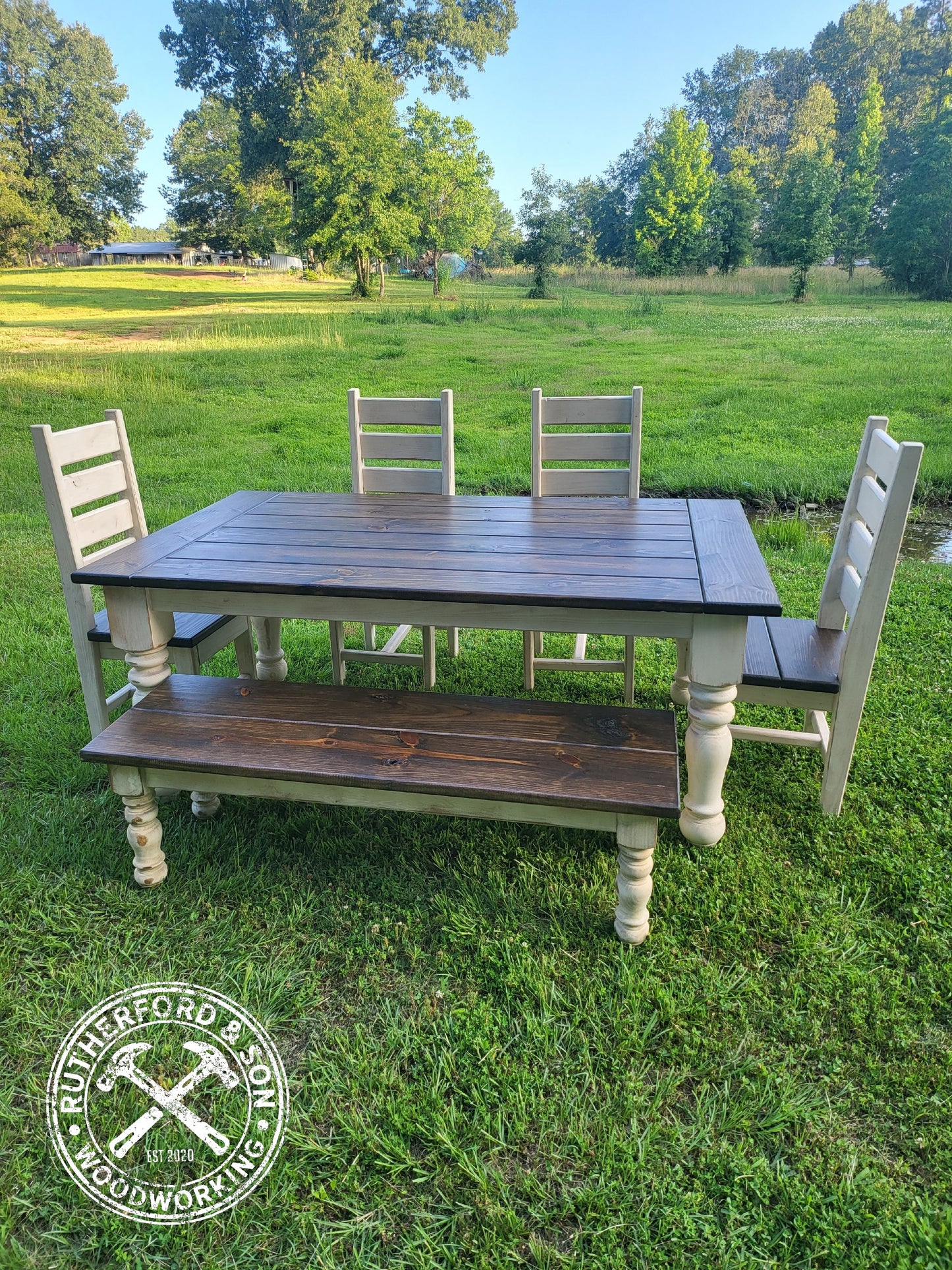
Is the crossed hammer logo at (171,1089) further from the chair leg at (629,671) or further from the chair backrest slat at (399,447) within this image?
the chair backrest slat at (399,447)

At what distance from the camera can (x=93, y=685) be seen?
280 centimetres

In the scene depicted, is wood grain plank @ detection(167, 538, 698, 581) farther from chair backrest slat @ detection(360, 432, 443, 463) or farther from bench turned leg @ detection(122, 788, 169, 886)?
chair backrest slat @ detection(360, 432, 443, 463)

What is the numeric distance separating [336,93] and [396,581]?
25.9m

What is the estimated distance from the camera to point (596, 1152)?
157 cm

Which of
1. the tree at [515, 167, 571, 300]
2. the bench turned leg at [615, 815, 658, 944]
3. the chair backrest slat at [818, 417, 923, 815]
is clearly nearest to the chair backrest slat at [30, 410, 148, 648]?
the bench turned leg at [615, 815, 658, 944]

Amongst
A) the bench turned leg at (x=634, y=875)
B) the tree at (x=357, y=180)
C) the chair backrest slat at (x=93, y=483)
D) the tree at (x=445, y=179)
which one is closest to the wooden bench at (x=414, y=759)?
the bench turned leg at (x=634, y=875)

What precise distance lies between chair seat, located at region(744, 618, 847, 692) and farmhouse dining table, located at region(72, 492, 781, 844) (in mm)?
280

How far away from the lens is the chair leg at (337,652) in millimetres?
3314

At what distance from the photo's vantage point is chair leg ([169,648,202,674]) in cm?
271

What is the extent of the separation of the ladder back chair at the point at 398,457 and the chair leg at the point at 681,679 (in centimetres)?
96

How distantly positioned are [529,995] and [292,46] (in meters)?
37.5

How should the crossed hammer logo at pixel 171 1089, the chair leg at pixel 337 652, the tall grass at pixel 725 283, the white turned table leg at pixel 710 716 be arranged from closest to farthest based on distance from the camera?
the crossed hammer logo at pixel 171 1089 → the white turned table leg at pixel 710 716 → the chair leg at pixel 337 652 → the tall grass at pixel 725 283

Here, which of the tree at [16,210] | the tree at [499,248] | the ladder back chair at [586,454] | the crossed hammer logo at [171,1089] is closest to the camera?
the crossed hammer logo at [171,1089]

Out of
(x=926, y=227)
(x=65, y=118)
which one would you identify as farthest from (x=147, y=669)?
(x=65, y=118)
